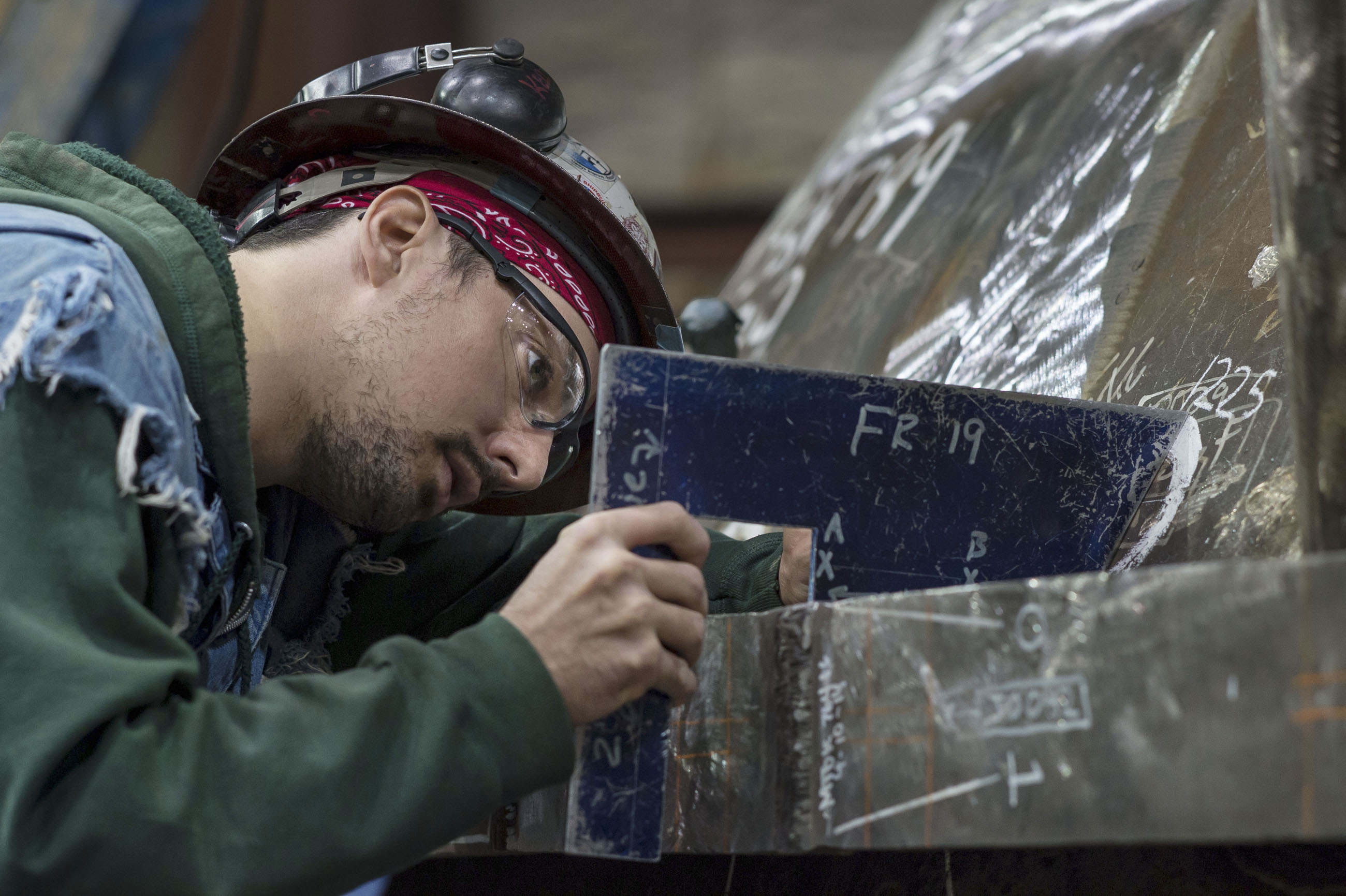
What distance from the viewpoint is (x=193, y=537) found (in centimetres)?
115

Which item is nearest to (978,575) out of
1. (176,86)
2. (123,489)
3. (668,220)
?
(123,489)

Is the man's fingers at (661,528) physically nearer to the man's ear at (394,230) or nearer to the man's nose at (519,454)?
the man's nose at (519,454)

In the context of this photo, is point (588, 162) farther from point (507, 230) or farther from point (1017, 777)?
point (1017, 777)

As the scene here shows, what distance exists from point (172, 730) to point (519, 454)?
64 centimetres

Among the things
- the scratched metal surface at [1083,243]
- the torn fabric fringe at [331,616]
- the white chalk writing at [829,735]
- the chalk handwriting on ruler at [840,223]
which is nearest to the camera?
the white chalk writing at [829,735]

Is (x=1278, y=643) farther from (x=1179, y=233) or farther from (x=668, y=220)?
(x=668, y=220)

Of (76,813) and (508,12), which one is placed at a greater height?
(508,12)

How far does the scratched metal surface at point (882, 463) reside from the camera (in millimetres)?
1146

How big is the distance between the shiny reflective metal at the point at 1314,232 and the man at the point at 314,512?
499 mm

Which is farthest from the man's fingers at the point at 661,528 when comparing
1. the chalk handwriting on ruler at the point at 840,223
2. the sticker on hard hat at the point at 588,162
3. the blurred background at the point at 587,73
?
the blurred background at the point at 587,73

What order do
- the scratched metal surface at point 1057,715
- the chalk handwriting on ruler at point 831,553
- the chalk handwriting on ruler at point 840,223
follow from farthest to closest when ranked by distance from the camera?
the chalk handwriting on ruler at point 840,223, the chalk handwriting on ruler at point 831,553, the scratched metal surface at point 1057,715

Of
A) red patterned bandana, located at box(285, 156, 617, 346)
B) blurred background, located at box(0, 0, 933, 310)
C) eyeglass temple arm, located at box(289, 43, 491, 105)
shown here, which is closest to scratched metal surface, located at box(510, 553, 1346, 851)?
red patterned bandana, located at box(285, 156, 617, 346)

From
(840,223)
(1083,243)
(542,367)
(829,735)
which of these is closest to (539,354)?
(542,367)

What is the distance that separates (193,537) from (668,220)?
6204mm
